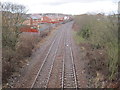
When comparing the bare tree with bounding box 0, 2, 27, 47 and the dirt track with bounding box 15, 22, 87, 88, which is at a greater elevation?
the bare tree with bounding box 0, 2, 27, 47

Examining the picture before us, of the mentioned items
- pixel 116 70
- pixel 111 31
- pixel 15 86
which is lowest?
pixel 15 86

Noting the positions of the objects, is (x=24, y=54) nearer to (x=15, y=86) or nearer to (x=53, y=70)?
(x=53, y=70)

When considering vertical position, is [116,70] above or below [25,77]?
above

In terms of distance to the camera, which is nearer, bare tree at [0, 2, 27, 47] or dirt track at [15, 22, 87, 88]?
dirt track at [15, 22, 87, 88]

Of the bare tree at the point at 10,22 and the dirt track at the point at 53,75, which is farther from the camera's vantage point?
the bare tree at the point at 10,22

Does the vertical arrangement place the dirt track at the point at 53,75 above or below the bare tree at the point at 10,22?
→ below

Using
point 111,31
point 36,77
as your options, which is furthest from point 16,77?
point 111,31

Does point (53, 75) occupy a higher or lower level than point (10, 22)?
lower

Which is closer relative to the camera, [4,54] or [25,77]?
[25,77]

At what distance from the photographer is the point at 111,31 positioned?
10.1m

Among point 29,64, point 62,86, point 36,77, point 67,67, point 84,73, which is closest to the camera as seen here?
point 62,86

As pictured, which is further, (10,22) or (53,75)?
(10,22)

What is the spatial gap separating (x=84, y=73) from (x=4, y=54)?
629cm

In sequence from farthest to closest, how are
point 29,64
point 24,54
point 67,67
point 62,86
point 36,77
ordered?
point 24,54 → point 29,64 → point 67,67 → point 36,77 → point 62,86
